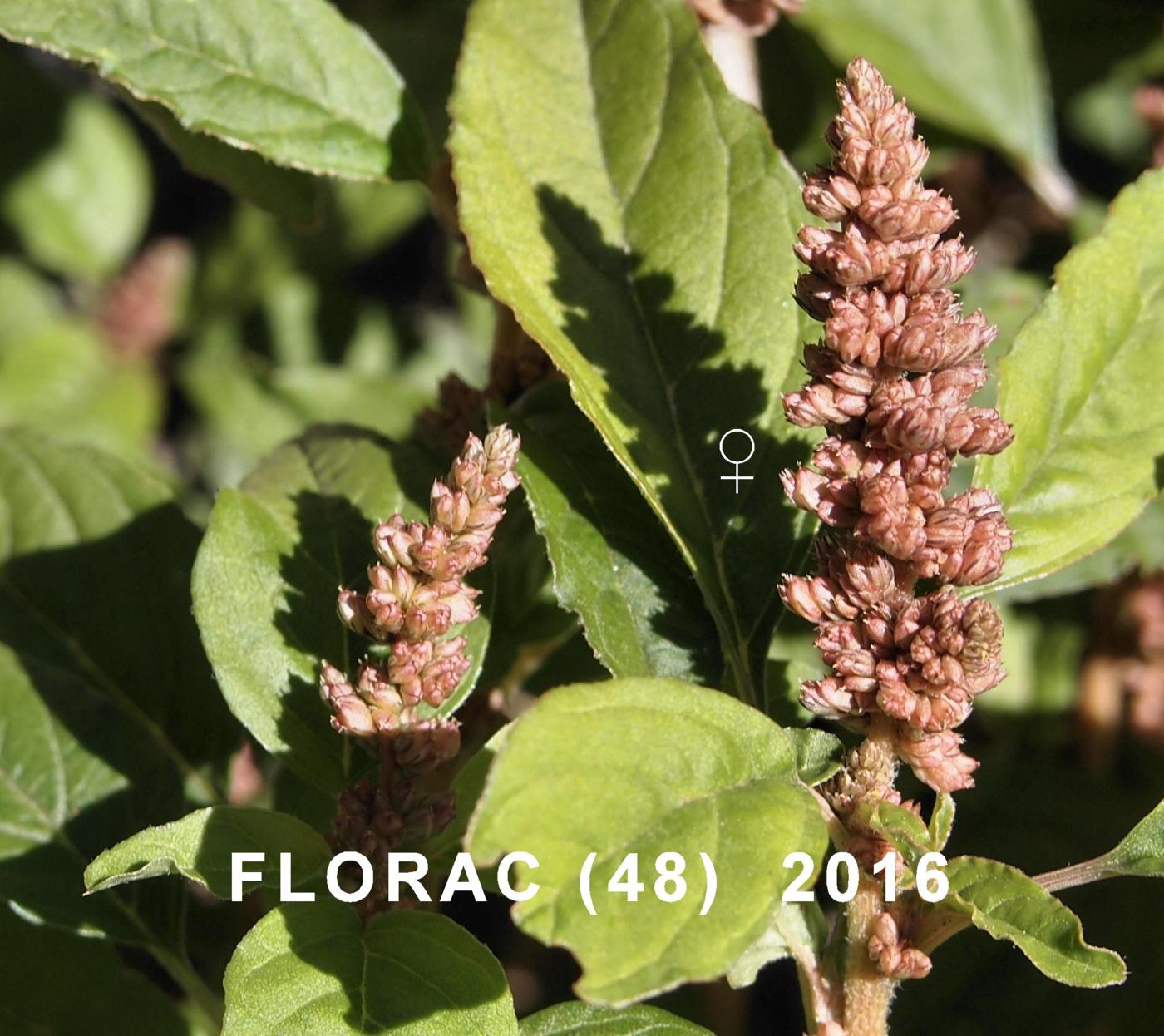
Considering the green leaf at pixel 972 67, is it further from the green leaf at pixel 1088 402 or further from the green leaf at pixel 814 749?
the green leaf at pixel 814 749

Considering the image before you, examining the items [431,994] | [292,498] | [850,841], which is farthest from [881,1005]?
[292,498]

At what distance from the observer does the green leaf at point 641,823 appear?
96 centimetres

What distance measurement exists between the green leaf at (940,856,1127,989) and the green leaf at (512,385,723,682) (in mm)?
308

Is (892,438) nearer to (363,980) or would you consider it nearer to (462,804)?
(462,804)

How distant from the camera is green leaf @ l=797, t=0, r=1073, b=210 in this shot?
238cm

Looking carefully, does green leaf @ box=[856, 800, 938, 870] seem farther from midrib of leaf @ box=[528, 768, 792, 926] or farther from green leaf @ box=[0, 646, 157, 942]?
green leaf @ box=[0, 646, 157, 942]

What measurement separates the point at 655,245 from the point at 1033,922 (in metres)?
0.73

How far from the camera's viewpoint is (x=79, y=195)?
10.6ft

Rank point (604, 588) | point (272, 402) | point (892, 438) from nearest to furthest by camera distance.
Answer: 1. point (892, 438)
2. point (604, 588)
3. point (272, 402)

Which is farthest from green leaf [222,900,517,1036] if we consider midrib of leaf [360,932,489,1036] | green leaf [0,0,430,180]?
green leaf [0,0,430,180]

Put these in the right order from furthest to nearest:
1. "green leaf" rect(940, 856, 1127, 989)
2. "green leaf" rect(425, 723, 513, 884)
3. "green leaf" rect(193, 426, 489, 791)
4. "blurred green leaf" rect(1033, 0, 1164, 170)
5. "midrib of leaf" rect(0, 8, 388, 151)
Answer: "blurred green leaf" rect(1033, 0, 1164, 170) → "midrib of leaf" rect(0, 8, 388, 151) → "green leaf" rect(193, 426, 489, 791) → "green leaf" rect(425, 723, 513, 884) → "green leaf" rect(940, 856, 1127, 989)

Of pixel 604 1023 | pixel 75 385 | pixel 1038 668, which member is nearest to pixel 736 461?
pixel 604 1023

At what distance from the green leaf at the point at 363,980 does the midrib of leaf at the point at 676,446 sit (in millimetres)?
343

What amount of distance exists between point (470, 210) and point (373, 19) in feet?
5.24
